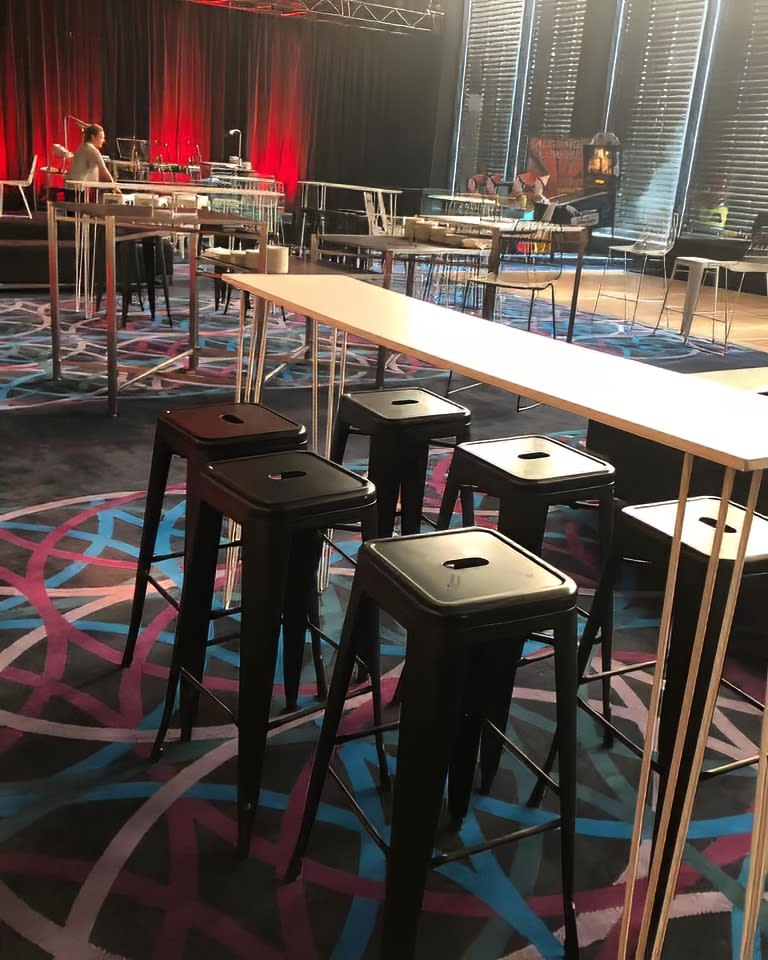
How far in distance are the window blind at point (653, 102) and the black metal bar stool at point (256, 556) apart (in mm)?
10203

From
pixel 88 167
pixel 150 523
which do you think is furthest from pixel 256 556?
pixel 88 167

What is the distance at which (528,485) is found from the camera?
73.8 inches

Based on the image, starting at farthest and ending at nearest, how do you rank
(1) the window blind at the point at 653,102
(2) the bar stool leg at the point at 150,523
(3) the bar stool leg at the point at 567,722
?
(1) the window blind at the point at 653,102
(2) the bar stool leg at the point at 150,523
(3) the bar stool leg at the point at 567,722

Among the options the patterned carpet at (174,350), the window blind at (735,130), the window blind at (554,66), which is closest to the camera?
the patterned carpet at (174,350)

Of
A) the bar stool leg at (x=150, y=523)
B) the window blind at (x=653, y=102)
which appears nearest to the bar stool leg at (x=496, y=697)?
the bar stool leg at (x=150, y=523)

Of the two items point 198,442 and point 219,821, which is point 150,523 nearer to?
point 198,442

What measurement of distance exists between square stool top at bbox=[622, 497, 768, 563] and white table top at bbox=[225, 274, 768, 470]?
0.22 meters

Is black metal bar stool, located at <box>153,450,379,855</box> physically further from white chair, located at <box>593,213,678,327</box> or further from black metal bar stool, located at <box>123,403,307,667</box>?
white chair, located at <box>593,213,678,327</box>

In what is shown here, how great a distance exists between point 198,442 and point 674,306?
26.5 ft

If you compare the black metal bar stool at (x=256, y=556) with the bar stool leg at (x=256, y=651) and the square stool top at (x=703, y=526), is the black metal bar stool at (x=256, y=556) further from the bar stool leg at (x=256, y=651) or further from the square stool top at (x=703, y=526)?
the square stool top at (x=703, y=526)

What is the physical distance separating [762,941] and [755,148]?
32.7 ft

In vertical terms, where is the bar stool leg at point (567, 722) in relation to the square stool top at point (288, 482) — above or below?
below

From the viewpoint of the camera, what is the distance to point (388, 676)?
91.0 inches

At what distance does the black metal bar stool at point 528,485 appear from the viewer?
189cm
